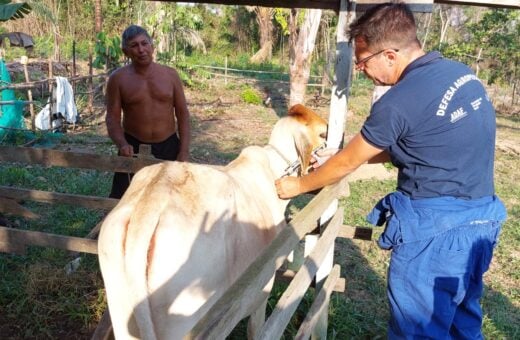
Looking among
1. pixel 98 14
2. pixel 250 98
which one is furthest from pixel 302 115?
pixel 250 98

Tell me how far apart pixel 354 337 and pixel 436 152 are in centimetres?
205

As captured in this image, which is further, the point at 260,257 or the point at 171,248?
the point at 171,248

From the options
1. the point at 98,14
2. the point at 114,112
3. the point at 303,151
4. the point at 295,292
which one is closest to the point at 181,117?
the point at 114,112

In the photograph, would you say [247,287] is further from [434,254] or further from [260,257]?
[434,254]

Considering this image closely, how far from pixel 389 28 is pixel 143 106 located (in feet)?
8.54

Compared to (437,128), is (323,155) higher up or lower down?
lower down

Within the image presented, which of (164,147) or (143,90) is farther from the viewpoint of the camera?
(164,147)

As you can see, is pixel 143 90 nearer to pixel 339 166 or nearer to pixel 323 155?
pixel 323 155

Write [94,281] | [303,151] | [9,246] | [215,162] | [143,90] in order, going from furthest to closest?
[215,162]
[143,90]
[94,281]
[303,151]
[9,246]

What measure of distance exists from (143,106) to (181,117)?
0.36m

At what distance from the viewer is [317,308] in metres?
2.66

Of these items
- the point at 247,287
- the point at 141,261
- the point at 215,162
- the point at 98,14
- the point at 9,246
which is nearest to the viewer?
the point at 247,287

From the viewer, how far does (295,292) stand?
207cm

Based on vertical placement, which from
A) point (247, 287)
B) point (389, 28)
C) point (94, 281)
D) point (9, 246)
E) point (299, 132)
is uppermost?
point (389, 28)
